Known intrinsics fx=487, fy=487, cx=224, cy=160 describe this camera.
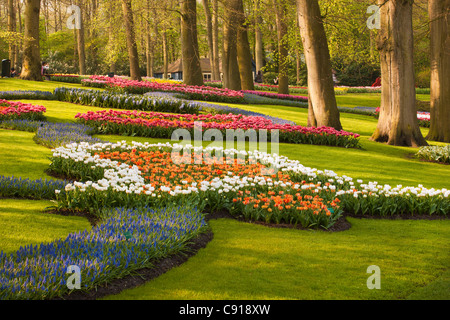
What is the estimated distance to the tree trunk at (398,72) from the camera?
1481 cm

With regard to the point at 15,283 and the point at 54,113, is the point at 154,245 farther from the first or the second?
the point at 54,113

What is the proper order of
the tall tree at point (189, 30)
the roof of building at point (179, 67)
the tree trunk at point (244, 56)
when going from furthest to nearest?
the roof of building at point (179, 67)
the tree trunk at point (244, 56)
the tall tree at point (189, 30)

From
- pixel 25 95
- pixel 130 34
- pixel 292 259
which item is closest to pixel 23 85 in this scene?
pixel 25 95

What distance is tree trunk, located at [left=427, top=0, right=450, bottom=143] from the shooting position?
17859 millimetres

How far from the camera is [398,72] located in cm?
1492

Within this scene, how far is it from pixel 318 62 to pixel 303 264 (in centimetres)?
1109

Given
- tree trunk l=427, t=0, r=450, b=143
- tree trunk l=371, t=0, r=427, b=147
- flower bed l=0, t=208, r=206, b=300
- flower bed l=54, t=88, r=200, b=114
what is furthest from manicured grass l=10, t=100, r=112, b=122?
tree trunk l=427, t=0, r=450, b=143

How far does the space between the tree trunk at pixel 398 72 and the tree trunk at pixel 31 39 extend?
17.5 meters

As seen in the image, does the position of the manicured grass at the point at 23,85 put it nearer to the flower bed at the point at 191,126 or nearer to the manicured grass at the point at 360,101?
the flower bed at the point at 191,126

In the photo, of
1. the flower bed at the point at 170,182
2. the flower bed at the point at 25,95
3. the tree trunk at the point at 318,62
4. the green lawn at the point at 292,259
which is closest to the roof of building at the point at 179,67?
the flower bed at the point at 25,95

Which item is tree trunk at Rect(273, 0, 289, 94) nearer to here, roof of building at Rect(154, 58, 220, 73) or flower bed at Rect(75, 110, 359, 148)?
flower bed at Rect(75, 110, 359, 148)

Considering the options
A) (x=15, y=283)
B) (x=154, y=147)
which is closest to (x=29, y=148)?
(x=154, y=147)

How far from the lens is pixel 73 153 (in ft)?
30.8

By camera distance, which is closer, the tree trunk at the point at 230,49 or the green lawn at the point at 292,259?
the green lawn at the point at 292,259
